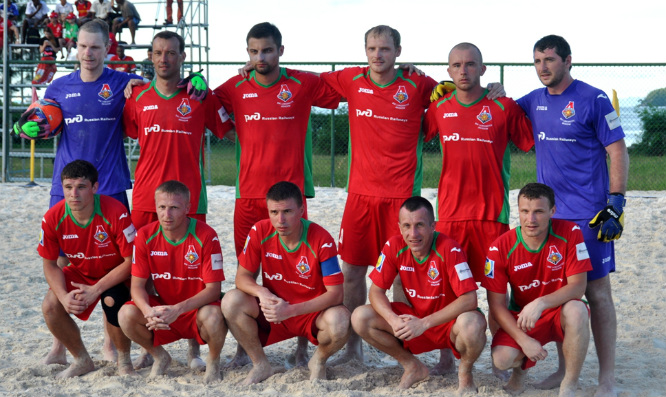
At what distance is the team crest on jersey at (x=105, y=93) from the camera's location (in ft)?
16.6

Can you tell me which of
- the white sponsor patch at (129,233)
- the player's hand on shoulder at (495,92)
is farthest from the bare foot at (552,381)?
the white sponsor patch at (129,233)

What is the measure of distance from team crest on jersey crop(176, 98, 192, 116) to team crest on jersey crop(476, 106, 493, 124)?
1971 millimetres

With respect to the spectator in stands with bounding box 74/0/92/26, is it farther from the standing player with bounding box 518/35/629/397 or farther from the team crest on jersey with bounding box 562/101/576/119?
the team crest on jersey with bounding box 562/101/576/119

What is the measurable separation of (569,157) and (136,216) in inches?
115

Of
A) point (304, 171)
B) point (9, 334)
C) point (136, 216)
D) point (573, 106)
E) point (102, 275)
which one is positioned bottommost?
point (9, 334)

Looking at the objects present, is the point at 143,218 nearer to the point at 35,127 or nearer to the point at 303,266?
the point at 35,127

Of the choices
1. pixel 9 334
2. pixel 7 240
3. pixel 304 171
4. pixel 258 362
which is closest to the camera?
pixel 258 362

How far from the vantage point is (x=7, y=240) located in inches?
338

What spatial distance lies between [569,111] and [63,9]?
13402 millimetres

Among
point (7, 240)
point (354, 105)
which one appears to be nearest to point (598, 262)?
point (354, 105)

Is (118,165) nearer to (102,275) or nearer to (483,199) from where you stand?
(102,275)

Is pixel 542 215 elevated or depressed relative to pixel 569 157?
depressed

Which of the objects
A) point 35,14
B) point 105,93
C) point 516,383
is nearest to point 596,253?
A: point 516,383

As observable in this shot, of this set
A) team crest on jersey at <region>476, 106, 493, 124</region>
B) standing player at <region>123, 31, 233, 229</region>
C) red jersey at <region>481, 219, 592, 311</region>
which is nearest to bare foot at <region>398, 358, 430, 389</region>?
red jersey at <region>481, 219, 592, 311</region>
